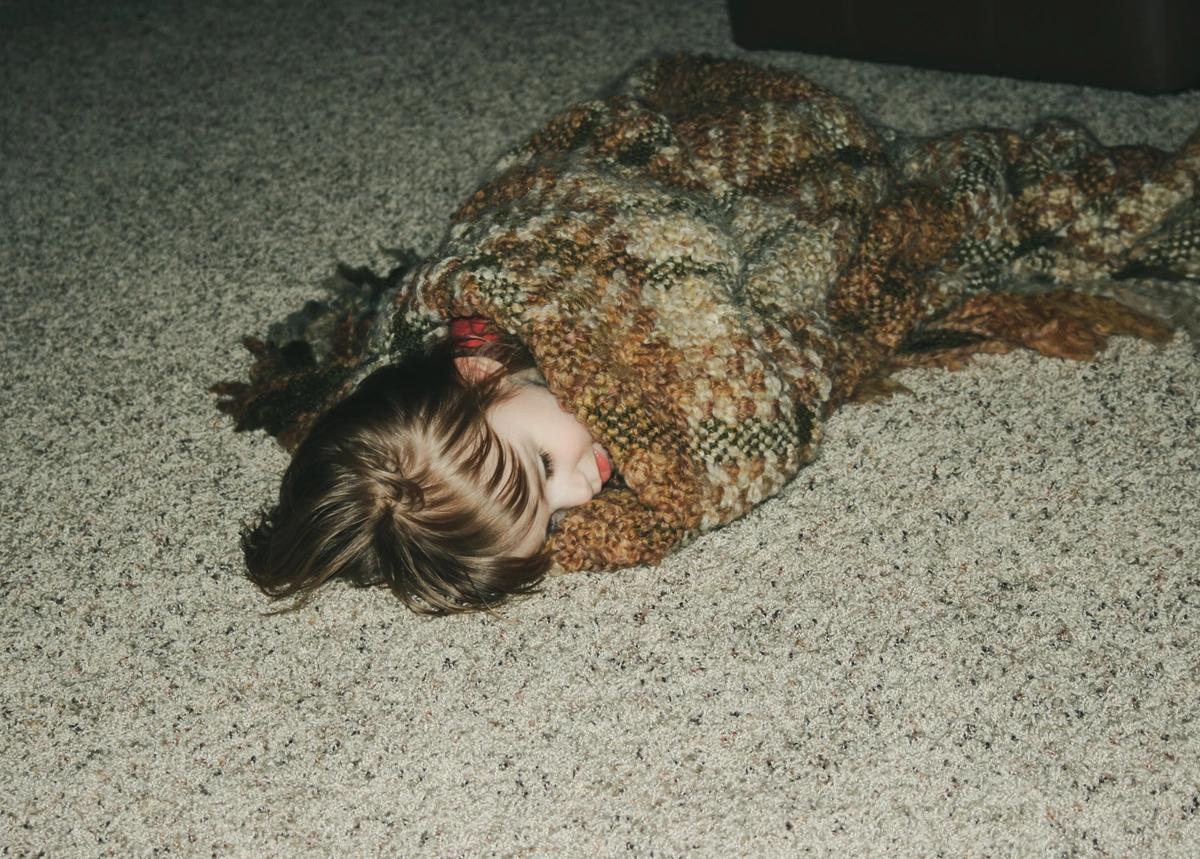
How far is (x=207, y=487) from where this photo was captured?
3.95ft

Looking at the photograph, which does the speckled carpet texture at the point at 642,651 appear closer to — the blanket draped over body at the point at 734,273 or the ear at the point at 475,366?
the blanket draped over body at the point at 734,273

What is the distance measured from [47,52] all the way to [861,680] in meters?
1.98

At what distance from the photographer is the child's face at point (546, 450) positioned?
1031 mm

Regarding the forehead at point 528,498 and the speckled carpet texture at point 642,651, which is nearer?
the speckled carpet texture at point 642,651

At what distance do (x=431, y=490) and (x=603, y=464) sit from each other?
0.18 meters

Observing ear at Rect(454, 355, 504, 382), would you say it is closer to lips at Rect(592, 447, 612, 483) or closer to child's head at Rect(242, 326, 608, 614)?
child's head at Rect(242, 326, 608, 614)

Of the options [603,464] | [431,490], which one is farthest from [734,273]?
[431,490]

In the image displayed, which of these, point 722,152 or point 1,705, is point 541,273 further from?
point 1,705

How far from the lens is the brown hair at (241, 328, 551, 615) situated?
98cm

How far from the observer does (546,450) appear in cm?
104

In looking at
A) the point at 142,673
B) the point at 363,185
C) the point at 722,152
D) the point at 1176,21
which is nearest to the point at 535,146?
the point at 722,152

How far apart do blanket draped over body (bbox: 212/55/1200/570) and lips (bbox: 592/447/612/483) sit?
18mm

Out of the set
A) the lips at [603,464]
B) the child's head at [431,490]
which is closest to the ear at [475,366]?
the child's head at [431,490]

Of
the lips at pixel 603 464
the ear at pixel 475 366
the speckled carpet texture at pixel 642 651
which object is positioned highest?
the ear at pixel 475 366
